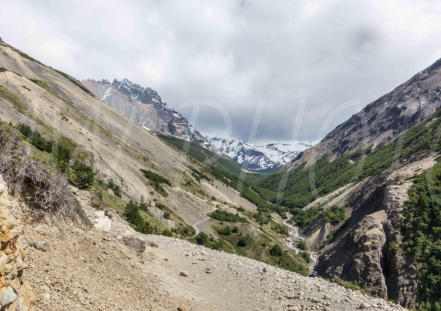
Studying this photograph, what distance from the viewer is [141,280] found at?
1160 cm

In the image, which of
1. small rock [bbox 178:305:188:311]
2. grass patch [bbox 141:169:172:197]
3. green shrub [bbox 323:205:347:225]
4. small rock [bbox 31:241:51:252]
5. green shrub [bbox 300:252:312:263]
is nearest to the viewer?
small rock [bbox 31:241:51:252]

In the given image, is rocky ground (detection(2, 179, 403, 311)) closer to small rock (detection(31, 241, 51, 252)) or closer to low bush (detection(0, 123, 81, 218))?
small rock (detection(31, 241, 51, 252))

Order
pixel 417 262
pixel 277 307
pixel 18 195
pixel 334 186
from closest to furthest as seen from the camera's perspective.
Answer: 1. pixel 18 195
2. pixel 277 307
3. pixel 417 262
4. pixel 334 186

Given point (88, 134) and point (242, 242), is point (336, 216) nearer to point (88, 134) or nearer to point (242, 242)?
point (242, 242)

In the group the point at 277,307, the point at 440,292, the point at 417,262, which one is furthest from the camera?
the point at 417,262

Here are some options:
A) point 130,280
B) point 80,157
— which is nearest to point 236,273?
point 130,280

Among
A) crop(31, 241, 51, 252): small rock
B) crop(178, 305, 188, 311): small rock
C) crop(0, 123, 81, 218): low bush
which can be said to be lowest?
crop(178, 305, 188, 311): small rock

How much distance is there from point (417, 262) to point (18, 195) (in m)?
36.2

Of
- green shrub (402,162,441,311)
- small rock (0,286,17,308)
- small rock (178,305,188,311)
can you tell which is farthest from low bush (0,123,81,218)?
green shrub (402,162,441,311)

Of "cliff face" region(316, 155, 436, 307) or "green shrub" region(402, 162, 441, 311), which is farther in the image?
"cliff face" region(316, 155, 436, 307)

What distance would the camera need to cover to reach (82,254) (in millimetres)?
10258

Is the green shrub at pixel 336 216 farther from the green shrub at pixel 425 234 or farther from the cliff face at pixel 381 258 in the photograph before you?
the green shrub at pixel 425 234

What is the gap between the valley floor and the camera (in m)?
7.98

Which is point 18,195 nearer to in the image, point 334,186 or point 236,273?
point 236,273
